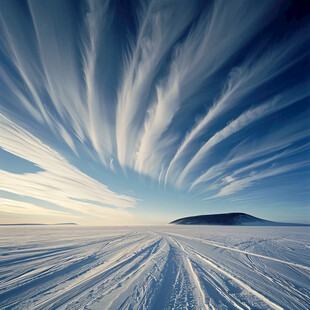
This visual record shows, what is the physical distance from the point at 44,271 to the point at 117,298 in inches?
142

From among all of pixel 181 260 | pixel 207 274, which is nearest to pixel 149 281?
pixel 207 274

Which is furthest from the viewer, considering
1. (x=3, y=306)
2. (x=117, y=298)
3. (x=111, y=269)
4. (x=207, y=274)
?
(x=111, y=269)

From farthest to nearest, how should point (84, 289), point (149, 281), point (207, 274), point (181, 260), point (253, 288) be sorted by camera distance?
point (181, 260), point (207, 274), point (149, 281), point (253, 288), point (84, 289)

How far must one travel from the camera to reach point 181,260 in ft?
21.1

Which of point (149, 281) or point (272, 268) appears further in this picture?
point (272, 268)

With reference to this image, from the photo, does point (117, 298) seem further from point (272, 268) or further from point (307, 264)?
point (307, 264)

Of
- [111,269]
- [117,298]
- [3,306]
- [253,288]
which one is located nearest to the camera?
[3,306]

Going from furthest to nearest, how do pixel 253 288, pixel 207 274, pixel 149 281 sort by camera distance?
pixel 207 274, pixel 149 281, pixel 253 288

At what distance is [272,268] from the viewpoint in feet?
18.6

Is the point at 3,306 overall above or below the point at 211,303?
below

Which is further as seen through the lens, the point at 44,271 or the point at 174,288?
the point at 44,271

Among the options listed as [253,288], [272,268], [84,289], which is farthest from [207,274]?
[84,289]

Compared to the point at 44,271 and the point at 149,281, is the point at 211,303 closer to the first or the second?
the point at 149,281

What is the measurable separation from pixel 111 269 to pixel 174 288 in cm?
265
